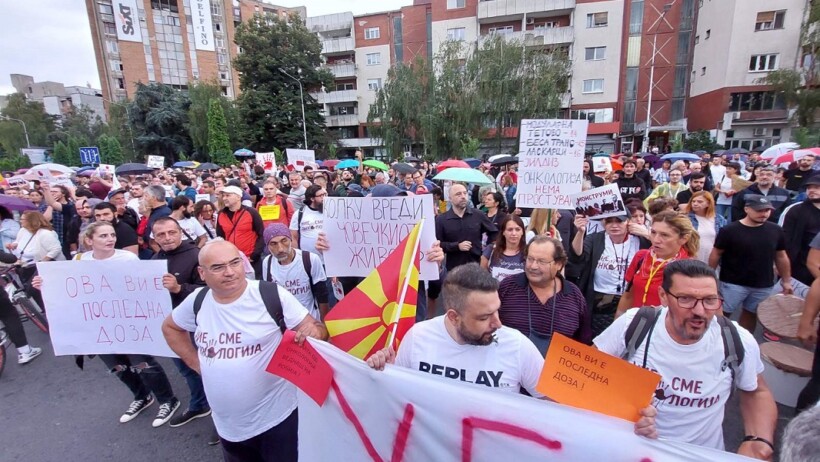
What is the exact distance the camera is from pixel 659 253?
2879 millimetres

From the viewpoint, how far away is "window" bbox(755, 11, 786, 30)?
26.3 m

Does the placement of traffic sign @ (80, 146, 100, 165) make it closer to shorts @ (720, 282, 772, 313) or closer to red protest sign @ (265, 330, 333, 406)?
red protest sign @ (265, 330, 333, 406)

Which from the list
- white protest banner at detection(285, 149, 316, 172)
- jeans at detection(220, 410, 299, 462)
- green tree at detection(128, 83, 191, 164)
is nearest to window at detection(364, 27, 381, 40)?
green tree at detection(128, 83, 191, 164)

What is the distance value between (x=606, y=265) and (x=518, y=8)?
35.4m

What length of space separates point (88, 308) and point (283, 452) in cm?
202

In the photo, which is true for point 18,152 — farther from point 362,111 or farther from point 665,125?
point 665,125

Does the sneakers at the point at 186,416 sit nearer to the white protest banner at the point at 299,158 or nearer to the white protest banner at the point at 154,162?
the white protest banner at the point at 299,158

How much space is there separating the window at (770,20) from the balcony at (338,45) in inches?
1297

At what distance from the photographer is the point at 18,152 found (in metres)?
50.4

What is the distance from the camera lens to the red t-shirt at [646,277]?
2820 millimetres

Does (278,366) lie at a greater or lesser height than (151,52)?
lesser

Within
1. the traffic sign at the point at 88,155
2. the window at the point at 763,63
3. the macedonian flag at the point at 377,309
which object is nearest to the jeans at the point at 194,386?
the macedonian flag at the point at 377,309

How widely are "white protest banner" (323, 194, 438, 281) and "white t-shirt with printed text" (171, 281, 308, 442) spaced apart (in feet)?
4.54

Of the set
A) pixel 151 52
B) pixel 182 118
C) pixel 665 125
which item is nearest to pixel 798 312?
pixel 665 125
